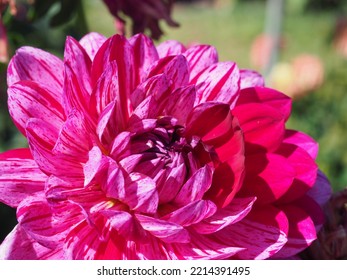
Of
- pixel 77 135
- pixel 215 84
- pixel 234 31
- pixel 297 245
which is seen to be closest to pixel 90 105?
pixel 77 135

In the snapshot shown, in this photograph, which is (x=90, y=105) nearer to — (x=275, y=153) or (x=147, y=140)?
(x=147, y=140)

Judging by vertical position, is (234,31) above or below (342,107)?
below

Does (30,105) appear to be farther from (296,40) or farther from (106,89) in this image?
(296,40)

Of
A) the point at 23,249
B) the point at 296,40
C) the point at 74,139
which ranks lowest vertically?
the point at 296,40

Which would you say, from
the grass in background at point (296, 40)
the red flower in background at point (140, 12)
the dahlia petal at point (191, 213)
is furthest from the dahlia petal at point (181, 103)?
the grass in background at point (296, 40)

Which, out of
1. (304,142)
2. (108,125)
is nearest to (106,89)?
(108,125)
